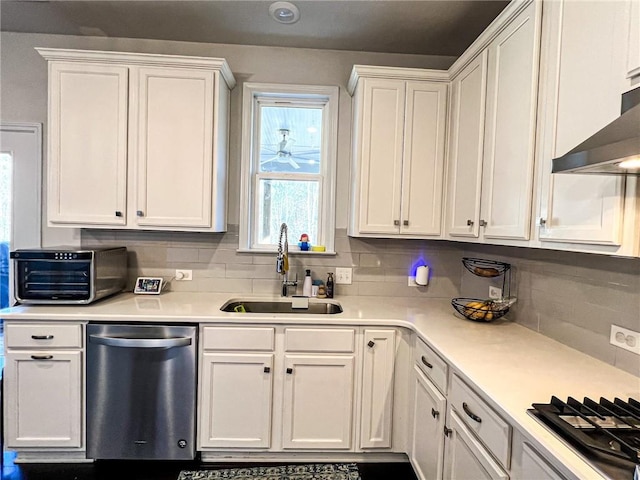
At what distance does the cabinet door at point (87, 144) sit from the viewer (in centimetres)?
224

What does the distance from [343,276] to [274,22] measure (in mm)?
1801

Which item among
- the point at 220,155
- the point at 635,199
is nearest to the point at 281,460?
the point at 220,155

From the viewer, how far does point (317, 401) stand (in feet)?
6.94

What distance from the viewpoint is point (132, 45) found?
2.61m

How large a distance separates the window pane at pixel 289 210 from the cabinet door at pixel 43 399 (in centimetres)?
142

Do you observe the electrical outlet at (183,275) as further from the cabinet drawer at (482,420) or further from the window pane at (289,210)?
the cabinet drawer at (482,420)

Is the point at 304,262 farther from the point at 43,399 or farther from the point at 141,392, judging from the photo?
the point at 43,399

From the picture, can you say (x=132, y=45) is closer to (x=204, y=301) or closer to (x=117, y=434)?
(x=204, y=301)

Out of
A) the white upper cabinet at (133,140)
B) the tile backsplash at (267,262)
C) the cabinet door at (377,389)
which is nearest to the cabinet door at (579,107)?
the cabinet door at (377,389)

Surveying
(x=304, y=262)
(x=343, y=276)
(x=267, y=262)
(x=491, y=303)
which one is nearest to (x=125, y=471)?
(x=267, y=262)

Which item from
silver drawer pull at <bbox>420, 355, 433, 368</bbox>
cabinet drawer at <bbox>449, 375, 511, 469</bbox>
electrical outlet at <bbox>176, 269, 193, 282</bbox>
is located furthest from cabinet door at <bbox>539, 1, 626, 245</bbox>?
electrical outlet at <bbox>176, 269, 193, 282</bbox>

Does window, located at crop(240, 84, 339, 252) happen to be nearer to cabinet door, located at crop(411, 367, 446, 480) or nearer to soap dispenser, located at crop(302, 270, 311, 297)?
soap dispenser, located at crop(302, 270, 311, 297)

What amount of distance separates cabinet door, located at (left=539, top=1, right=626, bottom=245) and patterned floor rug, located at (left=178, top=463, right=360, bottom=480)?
170 centimetres

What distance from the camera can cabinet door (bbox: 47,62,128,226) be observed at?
7.35ft
